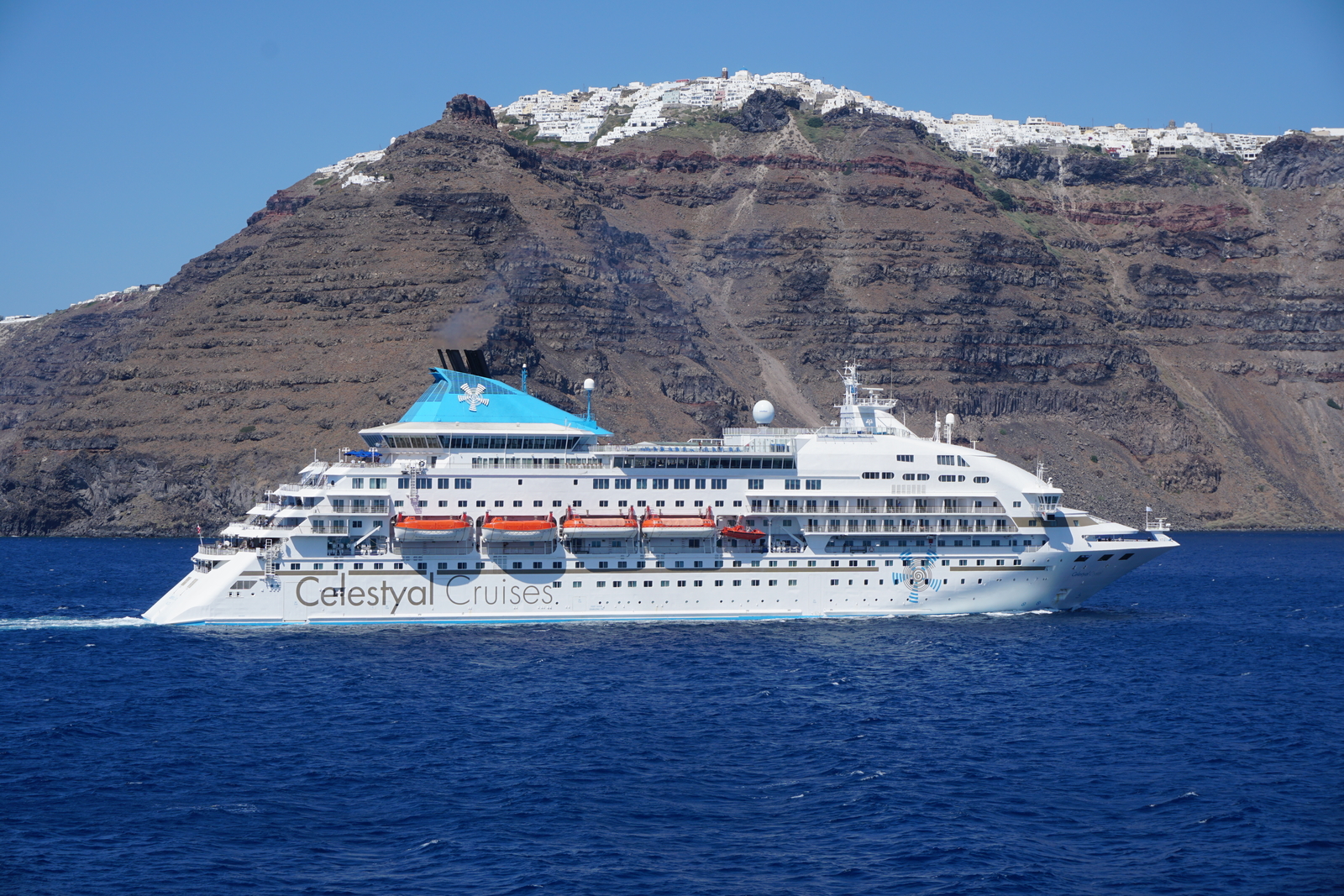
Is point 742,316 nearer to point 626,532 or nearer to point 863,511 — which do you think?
point 863,511

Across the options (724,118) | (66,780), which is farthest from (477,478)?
(724,118)

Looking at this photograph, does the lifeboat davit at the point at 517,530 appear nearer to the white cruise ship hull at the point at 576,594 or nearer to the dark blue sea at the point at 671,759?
the white cruise ship hull at the point at 576,594

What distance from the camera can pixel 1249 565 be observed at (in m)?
82.9

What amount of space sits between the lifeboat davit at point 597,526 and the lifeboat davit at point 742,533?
10.0ft

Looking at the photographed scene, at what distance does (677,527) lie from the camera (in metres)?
45.5

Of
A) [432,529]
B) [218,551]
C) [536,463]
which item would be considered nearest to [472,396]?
[536,463]

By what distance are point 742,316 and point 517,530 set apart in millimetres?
113223

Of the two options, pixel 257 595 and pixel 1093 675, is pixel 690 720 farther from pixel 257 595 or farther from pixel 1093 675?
pixel 257 595

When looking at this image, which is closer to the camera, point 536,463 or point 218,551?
point 218,551

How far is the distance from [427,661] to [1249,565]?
6153 cm

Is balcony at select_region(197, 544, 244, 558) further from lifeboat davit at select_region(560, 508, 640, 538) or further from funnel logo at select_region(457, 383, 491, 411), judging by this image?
lifeboat davit at select_region(560, 508, 640, 538)

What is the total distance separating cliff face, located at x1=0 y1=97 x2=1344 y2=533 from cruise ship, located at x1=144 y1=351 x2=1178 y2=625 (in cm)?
5814

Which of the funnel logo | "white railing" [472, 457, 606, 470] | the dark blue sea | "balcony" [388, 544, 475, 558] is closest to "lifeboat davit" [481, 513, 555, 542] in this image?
"balcony" [388, 544, 475, 558]

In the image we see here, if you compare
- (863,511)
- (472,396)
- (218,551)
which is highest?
Result: (472,396)
